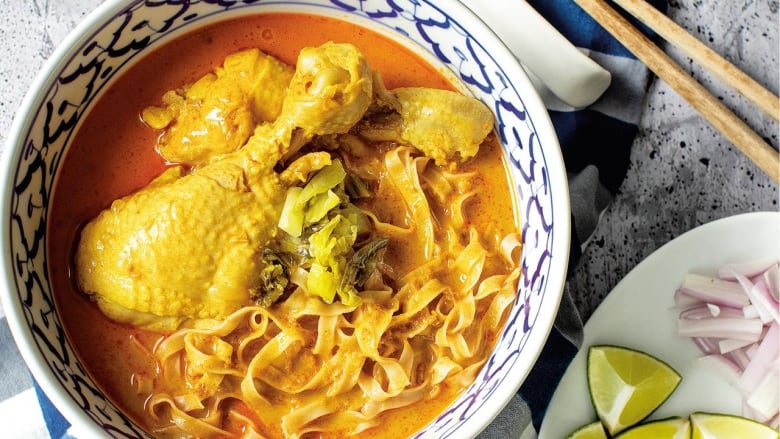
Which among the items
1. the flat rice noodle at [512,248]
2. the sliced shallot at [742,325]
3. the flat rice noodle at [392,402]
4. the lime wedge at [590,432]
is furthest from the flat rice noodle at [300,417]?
the sliced shallot at [742,325]

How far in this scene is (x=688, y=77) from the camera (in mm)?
3373

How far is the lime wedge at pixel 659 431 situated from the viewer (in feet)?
11.8

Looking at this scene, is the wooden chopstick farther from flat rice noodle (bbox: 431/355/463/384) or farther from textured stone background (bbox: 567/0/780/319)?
flat rice noodle (bbox: 431/355/463/384)

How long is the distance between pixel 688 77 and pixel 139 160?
2363mm

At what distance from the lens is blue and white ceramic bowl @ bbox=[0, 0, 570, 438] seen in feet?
9.43

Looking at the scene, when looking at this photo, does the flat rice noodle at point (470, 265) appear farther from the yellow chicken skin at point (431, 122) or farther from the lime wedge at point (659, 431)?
the lime wedge at point (659, 431)

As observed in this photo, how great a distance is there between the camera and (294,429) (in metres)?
3.17

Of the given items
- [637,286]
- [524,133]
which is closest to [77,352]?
[524,133]

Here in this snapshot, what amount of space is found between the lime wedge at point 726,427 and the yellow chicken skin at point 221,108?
240cm

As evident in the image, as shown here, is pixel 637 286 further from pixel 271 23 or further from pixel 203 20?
pixel 203 20

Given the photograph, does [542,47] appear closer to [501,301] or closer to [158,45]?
[501,301]

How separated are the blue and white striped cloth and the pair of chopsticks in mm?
181

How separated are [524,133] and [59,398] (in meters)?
2.04

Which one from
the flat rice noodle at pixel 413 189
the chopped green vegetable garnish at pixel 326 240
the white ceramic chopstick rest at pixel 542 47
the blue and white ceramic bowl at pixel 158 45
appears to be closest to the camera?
the blue and white ceramic bowl at pixel 158 45
